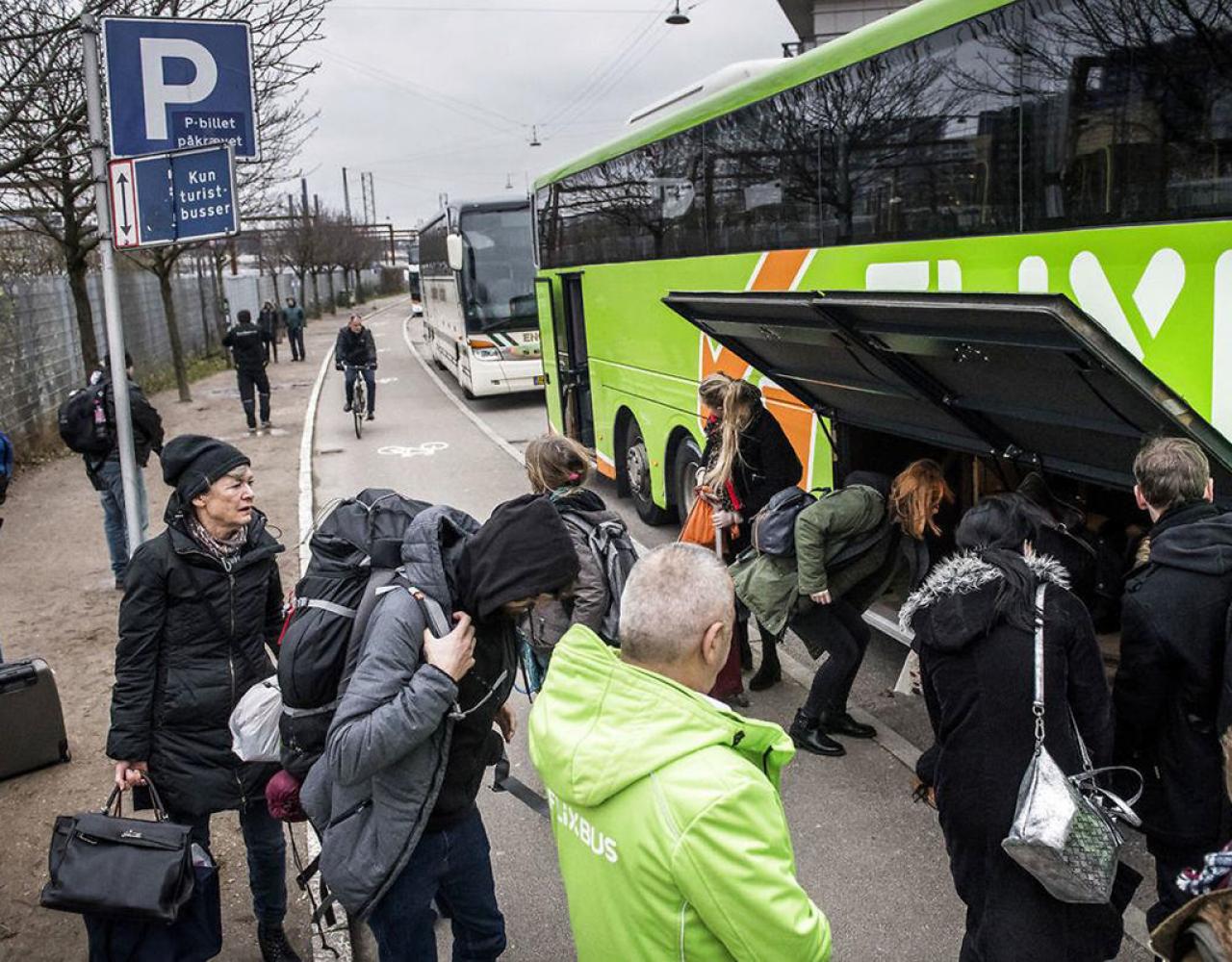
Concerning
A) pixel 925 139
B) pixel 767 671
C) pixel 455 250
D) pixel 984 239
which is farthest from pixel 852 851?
pixel 455 250

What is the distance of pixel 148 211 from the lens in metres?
5.27

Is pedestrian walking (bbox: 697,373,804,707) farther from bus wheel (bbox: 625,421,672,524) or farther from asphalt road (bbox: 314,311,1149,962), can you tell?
bus wheel (bbox: 625,421,672,524)

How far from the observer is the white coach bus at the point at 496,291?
750 inches

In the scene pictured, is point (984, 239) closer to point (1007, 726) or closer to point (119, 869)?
point (1007, 726)

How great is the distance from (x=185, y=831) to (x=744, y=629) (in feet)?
13.4

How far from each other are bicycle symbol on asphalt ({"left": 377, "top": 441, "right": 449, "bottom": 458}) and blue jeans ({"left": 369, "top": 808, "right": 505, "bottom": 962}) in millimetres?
12315

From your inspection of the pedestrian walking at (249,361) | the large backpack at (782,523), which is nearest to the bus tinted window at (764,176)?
the large backpack at (782,523)

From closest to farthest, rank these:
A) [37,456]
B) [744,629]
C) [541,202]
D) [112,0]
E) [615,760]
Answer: [615,760] → [112,0] → [744,629] → [541,202] → [37,456]

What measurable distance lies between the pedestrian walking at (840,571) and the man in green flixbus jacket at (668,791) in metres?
3.03

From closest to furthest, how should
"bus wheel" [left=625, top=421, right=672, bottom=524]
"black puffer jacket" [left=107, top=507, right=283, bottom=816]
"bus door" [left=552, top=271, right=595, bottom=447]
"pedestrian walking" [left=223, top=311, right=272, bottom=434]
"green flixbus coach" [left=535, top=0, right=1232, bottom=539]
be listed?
"black puffer jacket" [left=107, top=507, right=283, bottom=816] < "green flixbus coach" [left=535, top=0, right=1232, bottom=539] < "bus wheel" [left=625, top=421, right=672, bottom=524] < "bus door" [left=552, top=271, right=595, bottom=447] < "pedestrian walking" [left=223, top=311, right=272, bottom=434]

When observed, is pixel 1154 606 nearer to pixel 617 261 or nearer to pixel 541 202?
pixel 617 261

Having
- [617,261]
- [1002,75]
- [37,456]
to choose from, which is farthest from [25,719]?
[37,456]

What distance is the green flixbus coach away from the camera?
12.8 feet

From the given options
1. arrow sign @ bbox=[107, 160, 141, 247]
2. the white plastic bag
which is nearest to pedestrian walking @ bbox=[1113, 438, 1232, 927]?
the white plastic bag
